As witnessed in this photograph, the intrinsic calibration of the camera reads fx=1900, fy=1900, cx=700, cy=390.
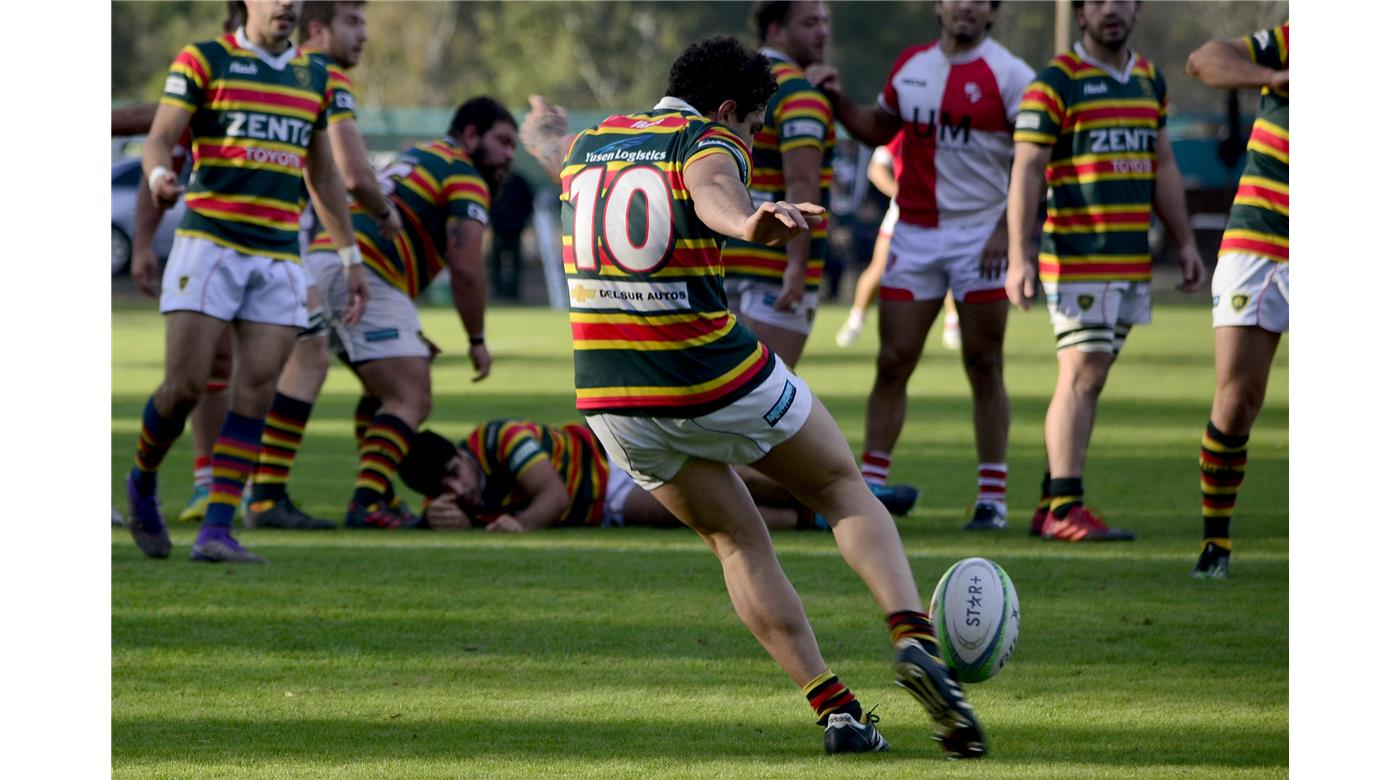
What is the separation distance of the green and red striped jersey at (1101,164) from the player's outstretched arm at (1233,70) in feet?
4.92

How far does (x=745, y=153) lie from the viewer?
173 inches

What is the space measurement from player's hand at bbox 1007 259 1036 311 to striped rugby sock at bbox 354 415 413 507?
2.69 meters

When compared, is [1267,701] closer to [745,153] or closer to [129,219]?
[745,153]

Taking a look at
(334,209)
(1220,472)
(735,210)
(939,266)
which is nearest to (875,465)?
(939,266)

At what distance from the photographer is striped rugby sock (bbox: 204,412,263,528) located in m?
7.33

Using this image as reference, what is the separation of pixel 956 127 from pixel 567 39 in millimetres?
45215

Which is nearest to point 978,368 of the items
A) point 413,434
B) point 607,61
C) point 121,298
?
point 413,434

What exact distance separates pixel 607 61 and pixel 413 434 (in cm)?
4514

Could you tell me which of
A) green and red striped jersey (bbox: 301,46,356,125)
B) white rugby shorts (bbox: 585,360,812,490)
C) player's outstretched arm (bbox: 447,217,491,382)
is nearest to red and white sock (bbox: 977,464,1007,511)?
player's outstretched arm (bbox: 447,217,491,382)

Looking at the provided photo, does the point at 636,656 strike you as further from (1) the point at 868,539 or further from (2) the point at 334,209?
(2) the point at 334,209

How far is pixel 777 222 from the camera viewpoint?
399cm

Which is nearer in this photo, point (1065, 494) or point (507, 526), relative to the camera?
point (1065, 494)

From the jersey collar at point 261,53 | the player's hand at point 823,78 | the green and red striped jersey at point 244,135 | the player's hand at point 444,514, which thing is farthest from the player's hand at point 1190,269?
the jersey collar at point 261,53

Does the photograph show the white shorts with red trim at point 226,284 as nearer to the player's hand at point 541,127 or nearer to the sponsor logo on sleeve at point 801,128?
the player's hand at point 541,127
